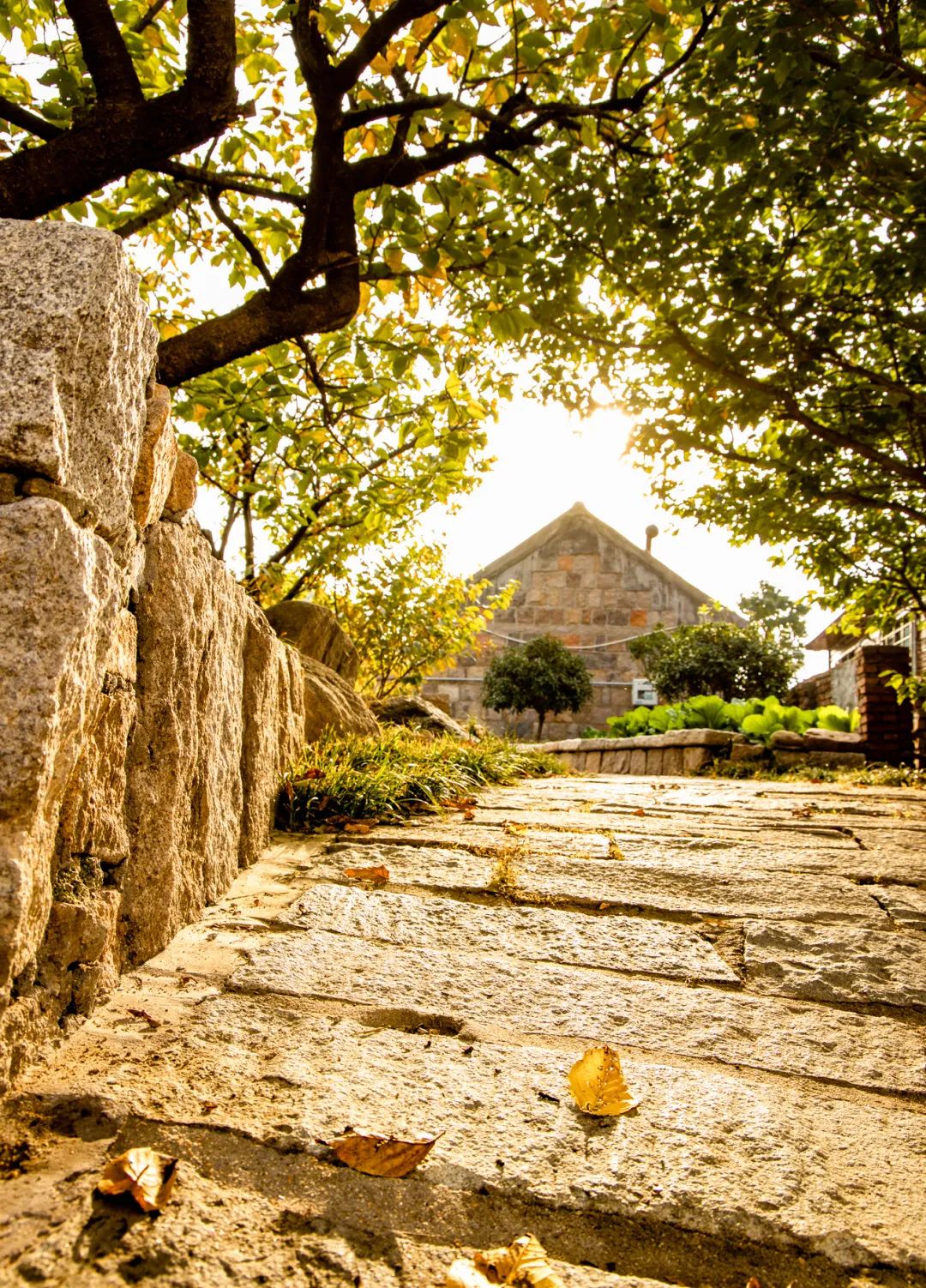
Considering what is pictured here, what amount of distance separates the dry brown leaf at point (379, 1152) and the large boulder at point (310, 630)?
3.51m

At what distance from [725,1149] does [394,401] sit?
4.30 m

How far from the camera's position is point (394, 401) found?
15.6 feet

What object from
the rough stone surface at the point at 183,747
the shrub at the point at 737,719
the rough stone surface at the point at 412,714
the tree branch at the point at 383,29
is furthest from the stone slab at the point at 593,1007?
the shrub at the point at 737,719

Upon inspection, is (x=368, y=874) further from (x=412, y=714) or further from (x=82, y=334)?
(x=412, y=714)

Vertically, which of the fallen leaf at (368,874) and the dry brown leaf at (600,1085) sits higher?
the fallen leaf at (368,874)

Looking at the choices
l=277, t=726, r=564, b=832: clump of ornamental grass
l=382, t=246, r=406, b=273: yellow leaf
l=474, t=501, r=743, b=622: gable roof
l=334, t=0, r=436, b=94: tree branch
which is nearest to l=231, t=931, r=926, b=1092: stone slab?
l=277, t=726, r=564, b=832: clump of ornamental grass

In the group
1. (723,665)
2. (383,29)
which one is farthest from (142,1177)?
(723,665)

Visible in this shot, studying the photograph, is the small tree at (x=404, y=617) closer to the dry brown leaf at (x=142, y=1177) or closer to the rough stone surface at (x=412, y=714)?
the rough stone surface at (x=412, y=714)

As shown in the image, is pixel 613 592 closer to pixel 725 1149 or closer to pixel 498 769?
pixel 498 769

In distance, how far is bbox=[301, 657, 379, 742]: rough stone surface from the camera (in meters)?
3.77

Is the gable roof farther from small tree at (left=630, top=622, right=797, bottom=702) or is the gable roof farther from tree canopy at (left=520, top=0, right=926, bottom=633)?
tree canopy at (left=520, top=0, right=926, bottom=633)

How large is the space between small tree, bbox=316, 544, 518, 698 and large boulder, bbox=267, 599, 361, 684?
5.16 feet

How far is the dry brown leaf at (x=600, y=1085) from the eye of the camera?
123cm

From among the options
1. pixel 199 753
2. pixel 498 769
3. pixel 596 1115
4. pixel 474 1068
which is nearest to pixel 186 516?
pixel 199 753
